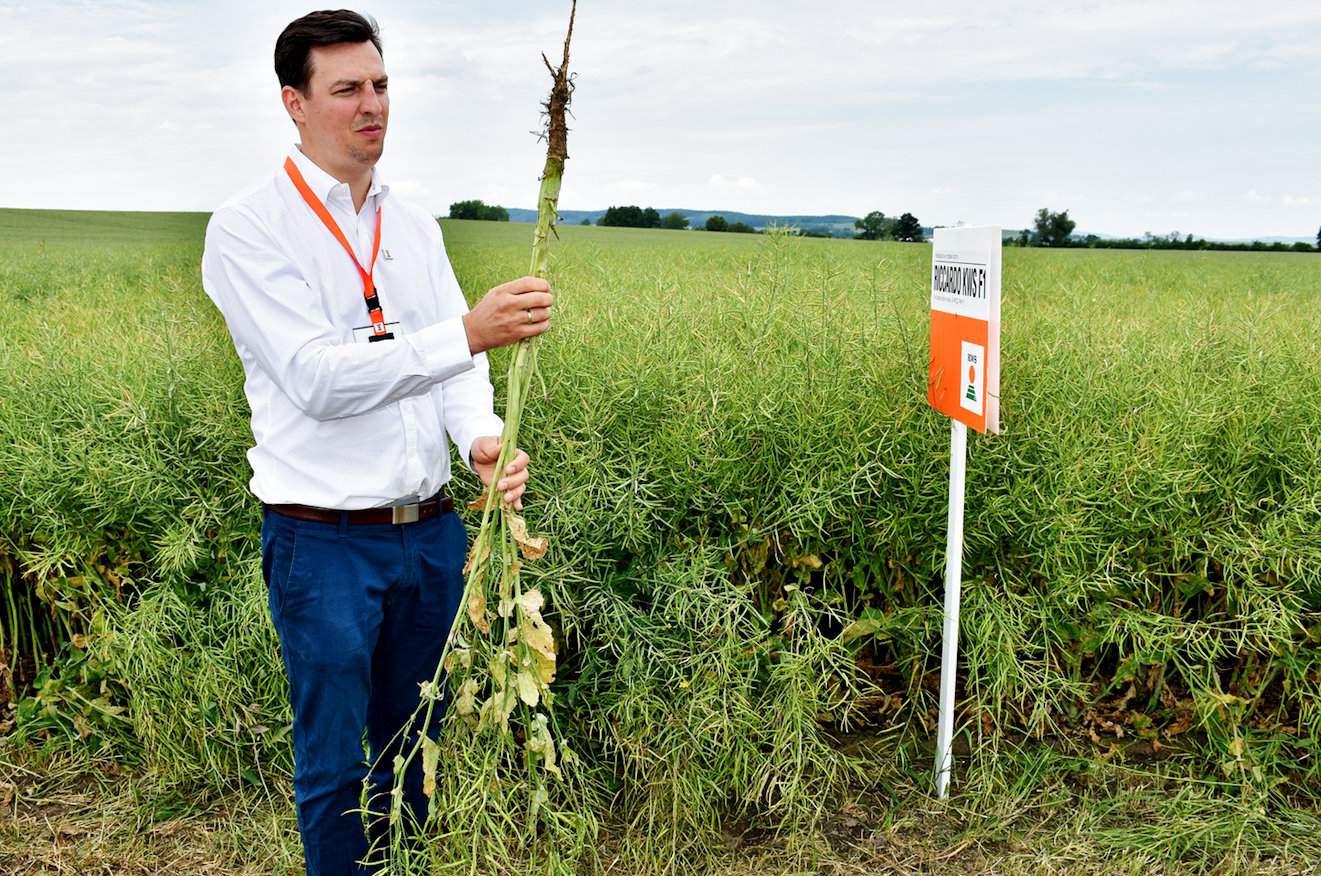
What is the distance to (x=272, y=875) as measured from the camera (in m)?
2.78

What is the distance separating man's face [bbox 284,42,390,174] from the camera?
197 centimetres

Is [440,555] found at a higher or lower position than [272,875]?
higher

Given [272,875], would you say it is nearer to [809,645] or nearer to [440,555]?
[440,555]

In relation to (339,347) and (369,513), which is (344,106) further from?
(369,513)

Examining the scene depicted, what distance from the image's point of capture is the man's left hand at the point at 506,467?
207cm

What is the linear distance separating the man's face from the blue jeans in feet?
2.41

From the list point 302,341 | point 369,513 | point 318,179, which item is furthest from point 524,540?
point 318,179

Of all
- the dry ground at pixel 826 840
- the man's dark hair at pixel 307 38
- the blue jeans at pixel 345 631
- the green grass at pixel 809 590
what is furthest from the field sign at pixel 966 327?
the man's dark hair at pixel 307 38

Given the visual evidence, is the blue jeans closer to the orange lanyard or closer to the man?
the man

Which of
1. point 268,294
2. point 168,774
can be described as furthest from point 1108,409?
point 168,774

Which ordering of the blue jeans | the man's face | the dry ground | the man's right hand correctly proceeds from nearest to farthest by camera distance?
the man's right hand < the man's face < the blue jeans < the dry ground

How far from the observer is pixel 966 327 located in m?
2.76

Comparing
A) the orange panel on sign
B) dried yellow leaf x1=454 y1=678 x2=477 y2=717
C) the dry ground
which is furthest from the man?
the orange panel on sign

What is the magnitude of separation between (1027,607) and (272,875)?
2.18 m
